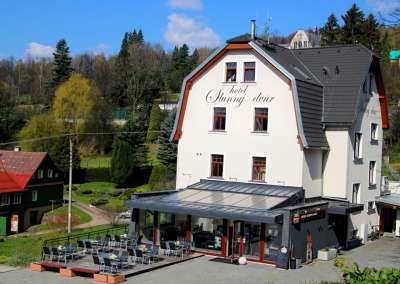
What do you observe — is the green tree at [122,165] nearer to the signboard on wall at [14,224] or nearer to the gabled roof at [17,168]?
the gabled roof at [17,168]

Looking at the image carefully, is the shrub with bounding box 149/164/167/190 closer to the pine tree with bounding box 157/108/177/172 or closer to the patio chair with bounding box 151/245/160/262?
the pine tree with bounding box 157/108/177/172

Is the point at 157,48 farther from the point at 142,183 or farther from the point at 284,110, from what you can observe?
the point at 284,110

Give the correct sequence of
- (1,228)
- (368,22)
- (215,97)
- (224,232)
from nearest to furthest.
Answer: (224,232) < (215,97) < (1,228) < (368,22)

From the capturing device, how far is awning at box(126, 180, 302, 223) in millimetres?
23656

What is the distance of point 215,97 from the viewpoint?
30.0 meters

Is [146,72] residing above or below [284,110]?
above

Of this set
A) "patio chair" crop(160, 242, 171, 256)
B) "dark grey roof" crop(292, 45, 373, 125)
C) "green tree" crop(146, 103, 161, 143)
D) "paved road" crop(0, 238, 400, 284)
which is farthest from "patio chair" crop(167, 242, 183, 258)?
"green tree" crop(146, 103, 161, 143)

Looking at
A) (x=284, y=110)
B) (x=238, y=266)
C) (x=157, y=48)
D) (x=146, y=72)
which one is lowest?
(x=238, y=266)

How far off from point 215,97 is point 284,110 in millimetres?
4065

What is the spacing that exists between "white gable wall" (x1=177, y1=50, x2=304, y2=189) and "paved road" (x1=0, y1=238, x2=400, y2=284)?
18.6ft

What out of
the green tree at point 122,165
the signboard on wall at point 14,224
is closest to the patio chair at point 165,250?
the signboard on wall at point 14,224

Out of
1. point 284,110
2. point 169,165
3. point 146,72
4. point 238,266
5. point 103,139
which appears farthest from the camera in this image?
point 146,72

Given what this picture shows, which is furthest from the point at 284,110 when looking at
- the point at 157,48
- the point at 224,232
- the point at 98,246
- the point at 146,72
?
the point at 157,48

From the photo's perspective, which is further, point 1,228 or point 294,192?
point 1,228
